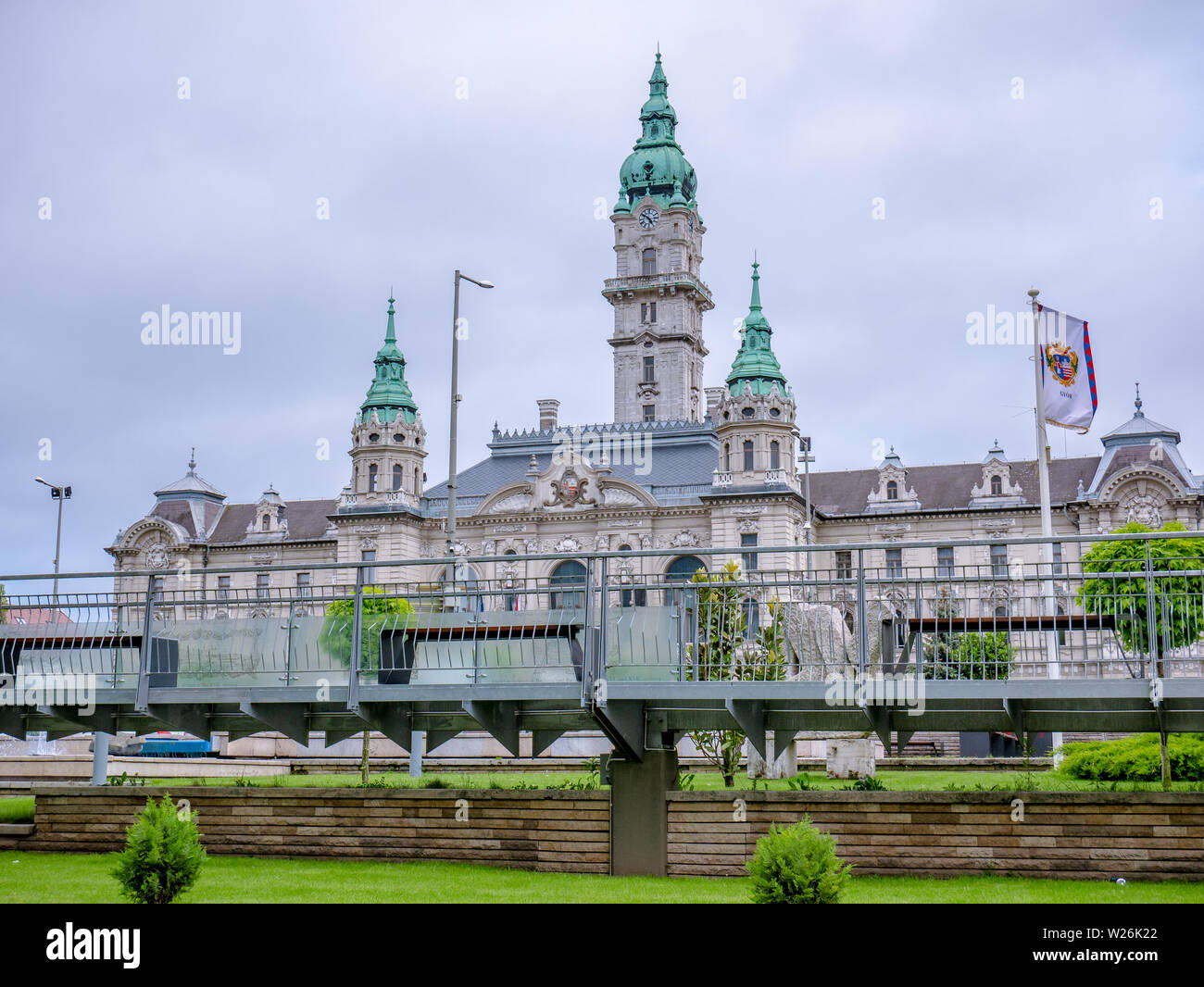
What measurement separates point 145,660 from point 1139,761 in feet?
47.9

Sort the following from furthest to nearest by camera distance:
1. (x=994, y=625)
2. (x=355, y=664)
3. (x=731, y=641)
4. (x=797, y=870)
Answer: (x=731, y=641)
(x=355, y=664)
(x=994, y=625)
(x=797, y=870)

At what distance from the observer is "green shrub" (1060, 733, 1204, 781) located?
1980cm

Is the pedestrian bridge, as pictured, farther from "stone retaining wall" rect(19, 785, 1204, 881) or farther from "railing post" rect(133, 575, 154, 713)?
"stone retaining wall" rect(19, 785, 1204, 881)

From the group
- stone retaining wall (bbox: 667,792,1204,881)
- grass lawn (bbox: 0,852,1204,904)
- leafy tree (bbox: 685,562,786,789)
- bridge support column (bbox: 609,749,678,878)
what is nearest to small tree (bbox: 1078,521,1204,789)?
stone retaining wall (bbox: 667,792,1204,881)

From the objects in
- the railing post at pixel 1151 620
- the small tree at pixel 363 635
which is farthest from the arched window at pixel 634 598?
the railing post at pixel 1151 620

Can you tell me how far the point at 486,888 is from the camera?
13.2 m

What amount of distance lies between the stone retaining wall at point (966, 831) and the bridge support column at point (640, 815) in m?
0.14

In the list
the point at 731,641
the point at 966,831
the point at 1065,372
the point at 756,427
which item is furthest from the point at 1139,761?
the point at 756,427

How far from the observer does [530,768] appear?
3098 cm

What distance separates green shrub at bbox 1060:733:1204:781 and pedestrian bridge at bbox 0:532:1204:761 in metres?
4.70

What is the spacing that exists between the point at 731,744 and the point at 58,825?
10552mm

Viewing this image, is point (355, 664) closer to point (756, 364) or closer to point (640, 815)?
point (640, 815)

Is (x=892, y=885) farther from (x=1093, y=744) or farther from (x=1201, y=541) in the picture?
(x=1201, y=541)
